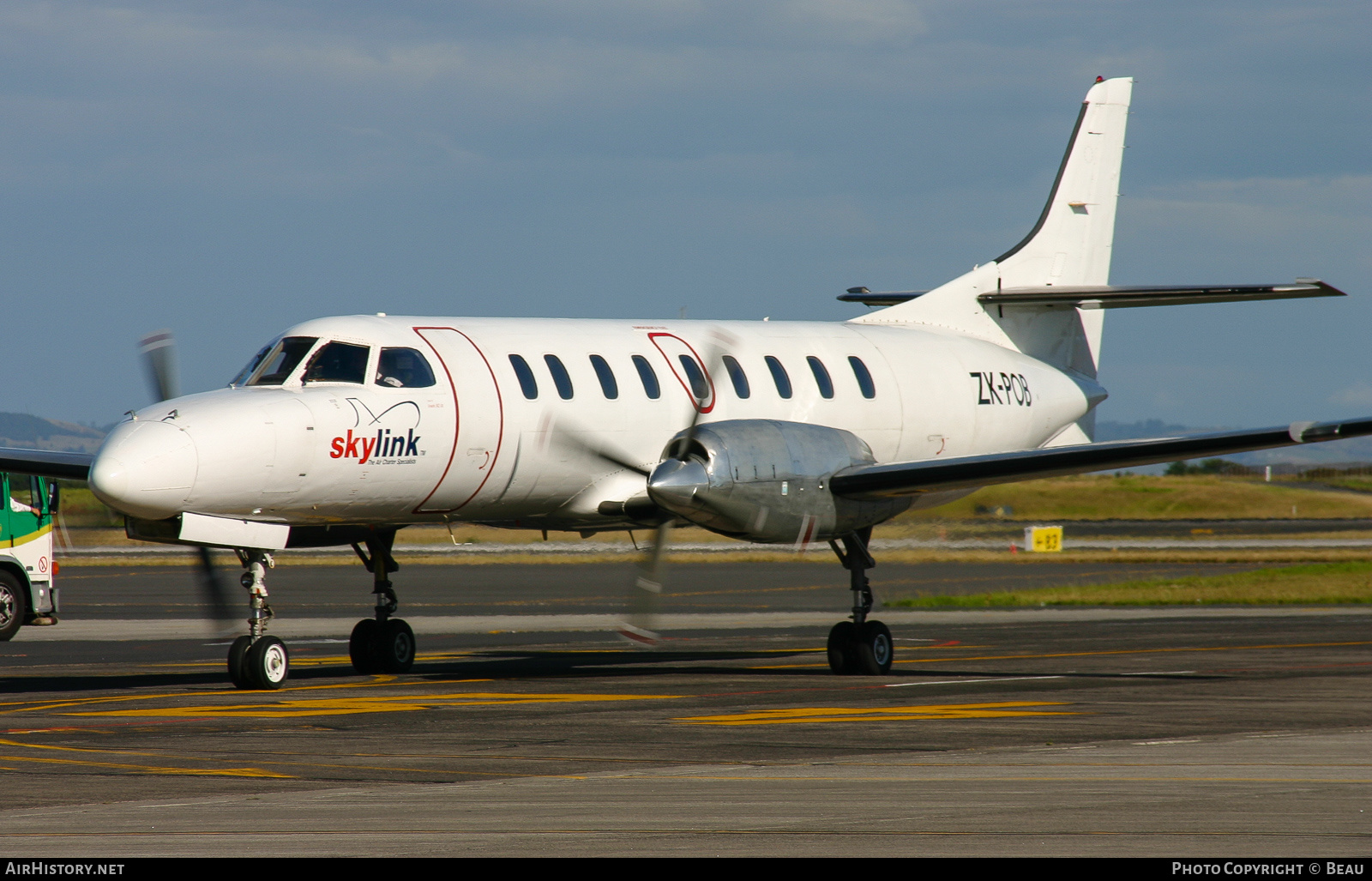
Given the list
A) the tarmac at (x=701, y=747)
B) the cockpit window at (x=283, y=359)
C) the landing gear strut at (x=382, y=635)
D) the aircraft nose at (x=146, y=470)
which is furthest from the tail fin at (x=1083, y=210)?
the aircraft nose at (x=146, y=470)

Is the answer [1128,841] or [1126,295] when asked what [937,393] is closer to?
[1126,295]

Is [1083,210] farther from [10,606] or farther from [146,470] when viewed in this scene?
[10,606]

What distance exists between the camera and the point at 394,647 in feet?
63.7

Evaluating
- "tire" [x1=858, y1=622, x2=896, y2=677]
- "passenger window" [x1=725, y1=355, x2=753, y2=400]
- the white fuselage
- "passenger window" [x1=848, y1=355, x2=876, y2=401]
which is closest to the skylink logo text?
the white fuselage

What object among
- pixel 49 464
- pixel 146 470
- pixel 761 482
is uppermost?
pixel 49 464

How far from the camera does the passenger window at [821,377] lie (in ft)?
65.4

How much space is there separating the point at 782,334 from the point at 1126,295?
185 inches

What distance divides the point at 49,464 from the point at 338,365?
3950mm

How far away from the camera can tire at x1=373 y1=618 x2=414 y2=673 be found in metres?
19.4

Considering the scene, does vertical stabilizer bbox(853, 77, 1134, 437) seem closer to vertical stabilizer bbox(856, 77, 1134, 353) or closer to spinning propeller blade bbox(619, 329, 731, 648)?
vertical stabilizer bbox(856, 77, 1134, 353)

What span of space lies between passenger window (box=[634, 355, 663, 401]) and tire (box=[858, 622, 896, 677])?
3.64 meters

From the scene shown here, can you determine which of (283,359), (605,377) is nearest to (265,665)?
(283,359)

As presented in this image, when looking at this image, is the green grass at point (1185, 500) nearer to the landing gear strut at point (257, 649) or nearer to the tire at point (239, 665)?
the landing gear strut at point (257, 649)
